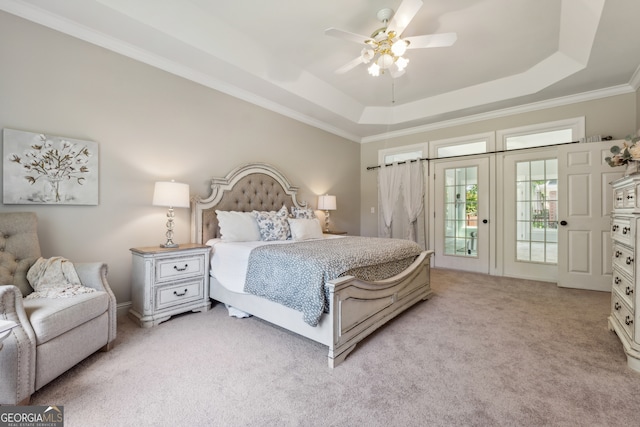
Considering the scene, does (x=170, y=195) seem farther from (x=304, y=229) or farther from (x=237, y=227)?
(x=304, y=229)

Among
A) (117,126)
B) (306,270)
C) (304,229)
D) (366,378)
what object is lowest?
(366,378)

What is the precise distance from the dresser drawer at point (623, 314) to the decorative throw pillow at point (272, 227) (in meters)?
3.01

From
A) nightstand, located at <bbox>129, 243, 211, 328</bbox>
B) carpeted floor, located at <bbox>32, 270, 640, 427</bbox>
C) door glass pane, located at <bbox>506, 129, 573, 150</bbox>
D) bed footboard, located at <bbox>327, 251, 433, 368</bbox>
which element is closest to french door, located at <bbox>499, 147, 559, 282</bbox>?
door glass pane, located at <bbox>506, 129, 573, 150</bbox>

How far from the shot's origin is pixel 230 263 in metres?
2.68

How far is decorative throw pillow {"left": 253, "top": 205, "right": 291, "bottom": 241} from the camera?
328 centimetres

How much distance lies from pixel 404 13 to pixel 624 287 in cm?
266

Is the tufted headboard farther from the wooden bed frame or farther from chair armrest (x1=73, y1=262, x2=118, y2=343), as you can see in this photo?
chair armrest (x1=73, y1=262, x2=118, y2=343)

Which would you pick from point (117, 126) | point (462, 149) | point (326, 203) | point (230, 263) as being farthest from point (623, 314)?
point (117, 126)

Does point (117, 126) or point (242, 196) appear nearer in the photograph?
point (117, 126)

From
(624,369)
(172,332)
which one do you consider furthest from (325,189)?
(624,369)

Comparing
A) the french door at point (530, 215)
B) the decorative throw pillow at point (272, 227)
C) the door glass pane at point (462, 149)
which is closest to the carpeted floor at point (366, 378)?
the decorative throw pillow at point (272, 227)

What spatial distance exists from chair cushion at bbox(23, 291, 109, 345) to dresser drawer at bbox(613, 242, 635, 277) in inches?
143

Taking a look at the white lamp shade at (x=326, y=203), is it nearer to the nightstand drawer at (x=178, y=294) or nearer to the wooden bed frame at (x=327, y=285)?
the wooden bed frame at (x=327, y=285)

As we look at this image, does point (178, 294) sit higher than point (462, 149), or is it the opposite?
point (462, 149)
